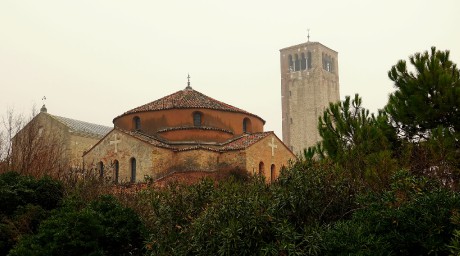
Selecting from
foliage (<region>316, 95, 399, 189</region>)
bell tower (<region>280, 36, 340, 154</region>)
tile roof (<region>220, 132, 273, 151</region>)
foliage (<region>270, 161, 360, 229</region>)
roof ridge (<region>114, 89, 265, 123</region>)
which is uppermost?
bell tower (<region>280, 36, 340, 154</region>)

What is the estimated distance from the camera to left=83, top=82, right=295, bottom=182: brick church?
88.6 feet

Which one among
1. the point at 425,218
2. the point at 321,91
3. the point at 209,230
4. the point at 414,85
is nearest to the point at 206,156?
the point at 414,85

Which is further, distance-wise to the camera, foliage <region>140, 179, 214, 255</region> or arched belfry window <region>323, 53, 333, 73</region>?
arched belfry window <region>323, 53, 333, 73</region>

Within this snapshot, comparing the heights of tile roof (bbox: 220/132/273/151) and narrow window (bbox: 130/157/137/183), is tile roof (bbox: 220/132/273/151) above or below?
above

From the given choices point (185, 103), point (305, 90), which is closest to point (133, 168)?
point (185, 103)

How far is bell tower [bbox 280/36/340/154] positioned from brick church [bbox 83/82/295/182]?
1250 inches

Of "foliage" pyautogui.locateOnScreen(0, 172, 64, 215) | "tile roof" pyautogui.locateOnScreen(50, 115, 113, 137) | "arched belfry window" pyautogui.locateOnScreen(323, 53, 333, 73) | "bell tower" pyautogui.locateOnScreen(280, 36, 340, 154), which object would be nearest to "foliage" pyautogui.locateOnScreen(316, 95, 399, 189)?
"foliage" pyautogui.locateOnScreen(0, 172, 64, 215)

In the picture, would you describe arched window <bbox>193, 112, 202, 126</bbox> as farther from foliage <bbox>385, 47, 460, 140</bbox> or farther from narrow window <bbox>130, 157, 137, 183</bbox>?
foliage <bbox>385, 47, 460, 140</bbox>

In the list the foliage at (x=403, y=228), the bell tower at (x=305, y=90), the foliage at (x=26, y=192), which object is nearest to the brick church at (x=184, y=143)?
the foliage at (x=26, y=192)

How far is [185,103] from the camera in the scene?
98.9 ft

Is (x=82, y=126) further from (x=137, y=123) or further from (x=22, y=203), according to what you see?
(x=22, y=203)

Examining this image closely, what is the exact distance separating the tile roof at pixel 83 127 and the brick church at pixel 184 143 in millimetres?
8602

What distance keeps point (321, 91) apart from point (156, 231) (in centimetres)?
5494

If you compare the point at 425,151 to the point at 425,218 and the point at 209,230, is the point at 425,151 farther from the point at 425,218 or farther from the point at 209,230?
the point at 209,230
